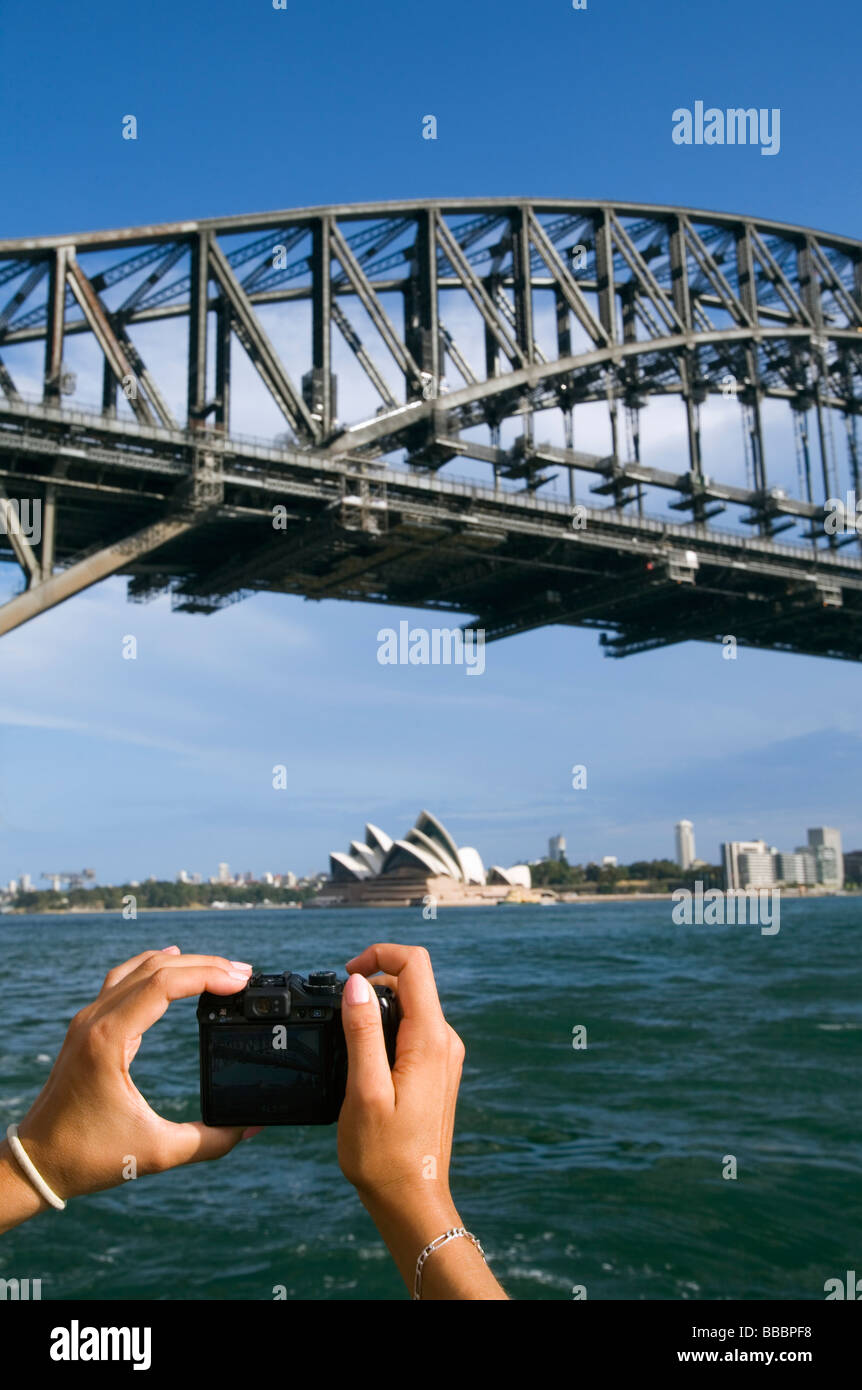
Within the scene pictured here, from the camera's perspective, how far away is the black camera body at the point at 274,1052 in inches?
66.4

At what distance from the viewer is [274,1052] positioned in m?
1.71

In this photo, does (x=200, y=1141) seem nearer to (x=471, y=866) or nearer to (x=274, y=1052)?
(x=274, y=1052)

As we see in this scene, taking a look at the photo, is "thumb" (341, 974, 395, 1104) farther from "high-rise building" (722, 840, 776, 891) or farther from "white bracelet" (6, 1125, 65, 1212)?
"high-rise building" (722, 840, 776, 891)

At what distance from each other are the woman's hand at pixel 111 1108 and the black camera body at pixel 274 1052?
64 mm

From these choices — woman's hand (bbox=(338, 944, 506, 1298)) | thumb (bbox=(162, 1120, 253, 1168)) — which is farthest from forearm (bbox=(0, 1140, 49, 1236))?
woman's hand (bbox=(338, 944, 506, 1298))

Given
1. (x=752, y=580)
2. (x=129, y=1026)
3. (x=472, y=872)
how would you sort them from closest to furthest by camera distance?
(x=129, y=1026), (x=752, y=580), (x=472, y=872)

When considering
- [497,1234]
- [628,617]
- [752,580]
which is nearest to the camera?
[497,1234]

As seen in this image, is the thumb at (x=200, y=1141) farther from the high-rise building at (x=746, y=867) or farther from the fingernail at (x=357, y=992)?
the high-rise building at (x=746, y=867)

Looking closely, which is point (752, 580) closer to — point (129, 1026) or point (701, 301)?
point (701, 301)

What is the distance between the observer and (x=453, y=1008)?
22.5 m

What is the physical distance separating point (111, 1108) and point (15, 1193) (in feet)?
0.67
